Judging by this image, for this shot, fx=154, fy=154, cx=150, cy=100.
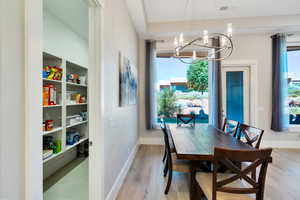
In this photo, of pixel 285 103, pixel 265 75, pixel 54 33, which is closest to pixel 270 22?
pixel 265 75

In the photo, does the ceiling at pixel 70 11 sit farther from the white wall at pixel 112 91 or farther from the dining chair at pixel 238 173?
the dining chair at pixel 238 173

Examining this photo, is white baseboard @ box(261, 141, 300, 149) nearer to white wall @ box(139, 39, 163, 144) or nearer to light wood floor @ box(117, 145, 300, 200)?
light wood floor @ box(117, 145, 300, 200)

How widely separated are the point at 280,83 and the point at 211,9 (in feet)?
8.45

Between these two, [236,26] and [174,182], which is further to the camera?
[236,26]

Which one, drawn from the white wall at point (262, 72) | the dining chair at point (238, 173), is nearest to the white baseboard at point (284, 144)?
the white wall at point (262, 72)

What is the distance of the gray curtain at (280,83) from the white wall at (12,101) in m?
5.02

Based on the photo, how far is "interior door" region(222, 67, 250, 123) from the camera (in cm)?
425

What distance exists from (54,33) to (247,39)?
4.54 meters

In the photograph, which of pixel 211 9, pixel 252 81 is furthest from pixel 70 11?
pixel 252 81

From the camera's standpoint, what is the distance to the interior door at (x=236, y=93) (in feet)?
13.9

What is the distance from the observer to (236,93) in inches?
169

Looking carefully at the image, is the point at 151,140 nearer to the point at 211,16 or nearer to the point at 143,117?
the point at 143,117

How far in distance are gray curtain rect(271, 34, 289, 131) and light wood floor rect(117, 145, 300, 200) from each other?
37.3 inches

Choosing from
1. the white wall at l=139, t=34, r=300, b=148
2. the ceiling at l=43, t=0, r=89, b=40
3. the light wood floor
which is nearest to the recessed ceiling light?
the white wall at l=139, t=34, r=300, b=148
